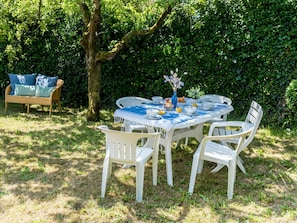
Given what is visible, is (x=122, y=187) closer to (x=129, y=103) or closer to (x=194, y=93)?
(x=129, y=103)

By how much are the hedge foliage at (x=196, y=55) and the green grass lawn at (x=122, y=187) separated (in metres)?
1.27

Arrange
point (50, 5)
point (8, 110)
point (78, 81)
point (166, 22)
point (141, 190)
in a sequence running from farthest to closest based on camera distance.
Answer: point (78, 81)
point (8, 110)
point (166, 22)
point (50, 5)
point (141, 190)

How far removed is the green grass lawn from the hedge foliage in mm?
1270

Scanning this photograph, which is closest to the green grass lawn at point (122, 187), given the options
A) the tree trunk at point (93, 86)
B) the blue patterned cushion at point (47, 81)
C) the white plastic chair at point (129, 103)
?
the white plastic chair at point (129, 103)

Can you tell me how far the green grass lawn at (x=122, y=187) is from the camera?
9.14 ft

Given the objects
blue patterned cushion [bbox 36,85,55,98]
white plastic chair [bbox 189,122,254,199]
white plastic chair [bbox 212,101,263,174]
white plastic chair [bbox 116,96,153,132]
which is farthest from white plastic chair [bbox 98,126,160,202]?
blue patterned cushion [bbox 36,85,55,98]

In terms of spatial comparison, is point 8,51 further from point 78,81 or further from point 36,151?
point 36,151

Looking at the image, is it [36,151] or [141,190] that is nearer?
[141,190]

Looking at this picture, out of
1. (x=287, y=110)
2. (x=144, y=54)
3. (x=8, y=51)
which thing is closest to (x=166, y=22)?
(x=144, y=54)

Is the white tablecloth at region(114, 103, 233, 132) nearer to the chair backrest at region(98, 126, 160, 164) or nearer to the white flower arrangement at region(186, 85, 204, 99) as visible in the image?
the chair backrest at region(98, 126, 160, 164)

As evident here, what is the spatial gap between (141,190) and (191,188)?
54 centimetres

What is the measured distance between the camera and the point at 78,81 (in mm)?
7527

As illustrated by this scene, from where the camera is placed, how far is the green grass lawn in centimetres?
279

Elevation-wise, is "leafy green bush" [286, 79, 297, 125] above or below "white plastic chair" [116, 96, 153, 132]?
above
